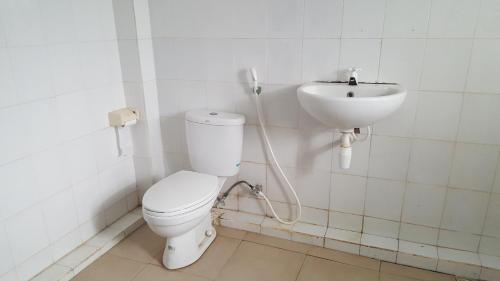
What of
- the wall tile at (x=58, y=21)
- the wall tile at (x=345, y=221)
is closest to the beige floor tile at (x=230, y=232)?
the wall tile at (x=345, y=221)

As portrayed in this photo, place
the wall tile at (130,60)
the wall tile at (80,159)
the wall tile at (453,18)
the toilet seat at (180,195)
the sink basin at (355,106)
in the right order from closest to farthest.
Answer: the sink basin at (355,106), the wall tile at (453,18), the toilet seat at (180,195), the wall tile at (80,159), the wall tile at (130,60)

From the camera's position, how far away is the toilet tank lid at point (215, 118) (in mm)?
1999

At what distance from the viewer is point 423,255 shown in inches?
74.4

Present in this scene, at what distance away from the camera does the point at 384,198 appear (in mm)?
1997

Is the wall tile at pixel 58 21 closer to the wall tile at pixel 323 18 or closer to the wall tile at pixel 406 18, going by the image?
the wall tile at pixel 323 18

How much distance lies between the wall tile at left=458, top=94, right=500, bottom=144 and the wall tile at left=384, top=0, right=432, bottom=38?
0.40 meters

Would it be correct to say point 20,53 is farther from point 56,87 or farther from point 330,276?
point 330,276

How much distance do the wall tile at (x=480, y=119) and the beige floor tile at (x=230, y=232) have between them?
4.38 ft

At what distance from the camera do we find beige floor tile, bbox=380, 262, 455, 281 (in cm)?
184

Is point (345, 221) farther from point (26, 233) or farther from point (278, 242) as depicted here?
point (26, 233)

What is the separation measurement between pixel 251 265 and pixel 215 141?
710 millimetres

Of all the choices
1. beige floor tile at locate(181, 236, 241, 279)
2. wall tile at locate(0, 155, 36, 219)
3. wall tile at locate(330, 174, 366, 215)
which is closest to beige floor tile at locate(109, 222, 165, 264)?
beige floor tile at locate(181, 236, 241, 279)

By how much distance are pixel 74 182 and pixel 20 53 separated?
0.72 meters

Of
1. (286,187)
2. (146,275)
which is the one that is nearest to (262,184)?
(286,187)
